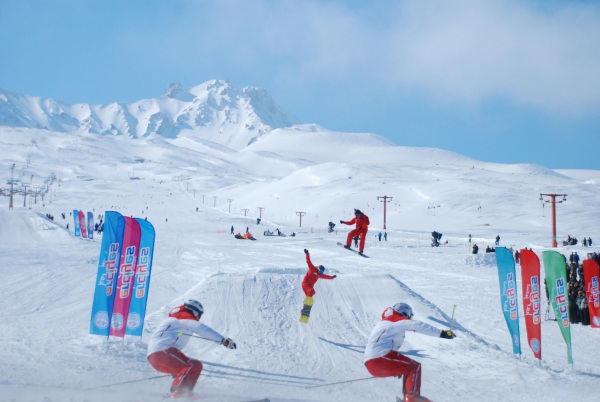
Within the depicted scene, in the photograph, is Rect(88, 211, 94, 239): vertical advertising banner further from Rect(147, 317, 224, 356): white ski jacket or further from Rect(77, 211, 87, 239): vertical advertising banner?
Rect(147, 317, 224, 356): white ski jacket

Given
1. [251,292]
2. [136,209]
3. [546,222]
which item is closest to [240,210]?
[136,209]

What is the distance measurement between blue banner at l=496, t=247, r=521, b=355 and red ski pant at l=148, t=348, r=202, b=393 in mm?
7275

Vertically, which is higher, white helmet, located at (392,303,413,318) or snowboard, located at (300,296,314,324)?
white helmet, located at (392,303,413,318)

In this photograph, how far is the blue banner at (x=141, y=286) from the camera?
10539 mm

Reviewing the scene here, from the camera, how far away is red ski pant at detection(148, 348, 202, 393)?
6.62m

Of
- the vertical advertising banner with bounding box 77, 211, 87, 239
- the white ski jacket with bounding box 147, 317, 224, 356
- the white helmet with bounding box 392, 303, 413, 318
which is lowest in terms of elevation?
the white ski jacket with bounding box 147, 317, 224, 356

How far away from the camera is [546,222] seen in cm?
6869

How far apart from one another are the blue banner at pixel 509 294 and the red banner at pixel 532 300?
247mm

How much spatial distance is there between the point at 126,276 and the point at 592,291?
12648mm

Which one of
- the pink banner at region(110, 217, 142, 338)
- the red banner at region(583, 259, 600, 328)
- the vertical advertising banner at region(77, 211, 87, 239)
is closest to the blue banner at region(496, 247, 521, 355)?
the red banner at region(583, 259, 600, 328)

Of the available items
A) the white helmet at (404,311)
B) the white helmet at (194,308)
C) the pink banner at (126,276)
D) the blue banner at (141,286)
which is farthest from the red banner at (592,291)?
the white helmet at (194,308)

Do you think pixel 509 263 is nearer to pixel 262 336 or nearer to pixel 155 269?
pixel 262 336

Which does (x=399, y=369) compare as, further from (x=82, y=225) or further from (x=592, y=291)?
(x=82, y=225)

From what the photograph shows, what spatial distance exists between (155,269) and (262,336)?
15.0m
